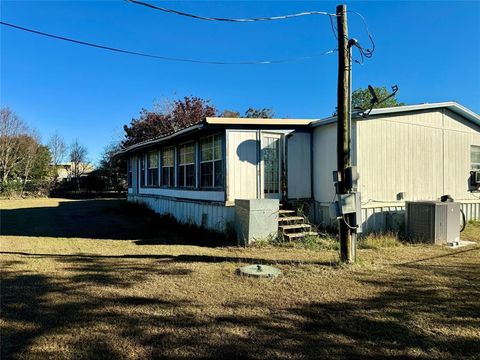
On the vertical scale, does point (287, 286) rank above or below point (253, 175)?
below

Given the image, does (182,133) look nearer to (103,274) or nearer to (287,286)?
(103,274)

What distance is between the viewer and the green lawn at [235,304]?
3504 mm

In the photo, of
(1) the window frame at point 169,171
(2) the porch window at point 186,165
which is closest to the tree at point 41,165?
(1) the window frame at point 169,171

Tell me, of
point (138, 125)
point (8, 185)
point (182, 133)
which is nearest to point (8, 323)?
point (182, 133)

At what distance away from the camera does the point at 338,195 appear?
6.42m

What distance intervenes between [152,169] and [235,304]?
13.4m

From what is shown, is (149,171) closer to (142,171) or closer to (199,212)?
(142,171)

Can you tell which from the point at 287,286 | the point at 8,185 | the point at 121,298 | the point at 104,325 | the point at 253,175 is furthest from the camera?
the point at 8,185

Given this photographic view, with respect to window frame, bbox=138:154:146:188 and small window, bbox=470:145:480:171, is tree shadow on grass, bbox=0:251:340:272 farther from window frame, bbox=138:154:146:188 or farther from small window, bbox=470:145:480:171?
window frame, bbox=138:154:146:188

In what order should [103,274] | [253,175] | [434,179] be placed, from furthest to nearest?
[434,179] → [253,175] → [103,274]

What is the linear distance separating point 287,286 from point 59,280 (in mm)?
3422

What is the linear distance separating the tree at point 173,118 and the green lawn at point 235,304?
74.5 feet

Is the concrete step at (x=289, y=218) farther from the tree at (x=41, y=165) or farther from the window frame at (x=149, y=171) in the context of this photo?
the tree at (x=41, y=165)

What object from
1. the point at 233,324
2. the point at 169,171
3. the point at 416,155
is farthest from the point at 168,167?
→ the point at 233,324
